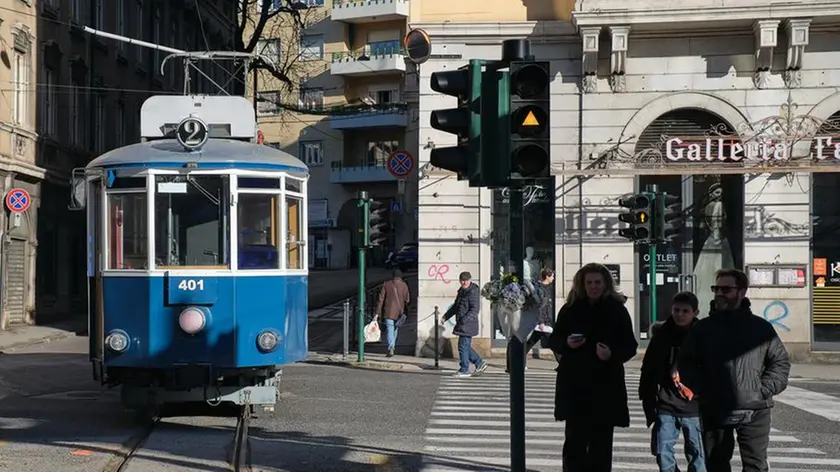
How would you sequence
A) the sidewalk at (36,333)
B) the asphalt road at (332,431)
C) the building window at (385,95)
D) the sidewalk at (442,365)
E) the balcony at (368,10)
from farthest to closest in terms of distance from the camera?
the building window at (385,95), the balcony at (368,10), the sidewalk at (36,333), the sidewalk at (442,365), the asphalt road at (332,431)

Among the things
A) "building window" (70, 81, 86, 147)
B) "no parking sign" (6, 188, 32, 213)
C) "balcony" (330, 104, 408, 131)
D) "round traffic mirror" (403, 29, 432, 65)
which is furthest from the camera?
"balcony" (330, 104, 408, 131)

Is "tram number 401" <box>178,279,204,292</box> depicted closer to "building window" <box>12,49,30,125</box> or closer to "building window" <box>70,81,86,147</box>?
"building window" <box>12,49,30,125</box>

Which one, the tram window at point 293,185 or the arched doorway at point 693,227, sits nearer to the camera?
the tram window at point 293,185

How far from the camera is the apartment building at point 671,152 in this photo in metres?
19.8

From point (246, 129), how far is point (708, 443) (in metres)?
7.41

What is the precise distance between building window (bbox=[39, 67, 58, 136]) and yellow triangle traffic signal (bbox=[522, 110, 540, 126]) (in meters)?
24.4

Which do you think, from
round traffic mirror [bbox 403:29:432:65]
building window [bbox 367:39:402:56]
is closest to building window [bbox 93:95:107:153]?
round traffic mirror [bbox 403:29:432:65]

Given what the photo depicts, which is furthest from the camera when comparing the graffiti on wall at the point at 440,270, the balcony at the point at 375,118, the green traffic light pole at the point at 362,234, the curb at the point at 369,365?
the balcony at the point at 375,118

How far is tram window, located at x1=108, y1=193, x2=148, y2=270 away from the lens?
11.0 meters

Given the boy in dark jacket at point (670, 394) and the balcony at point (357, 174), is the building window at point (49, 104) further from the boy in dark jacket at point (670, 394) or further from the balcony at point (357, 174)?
the balcony at point (357, 174)

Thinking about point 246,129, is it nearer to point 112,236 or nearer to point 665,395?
point 112,236

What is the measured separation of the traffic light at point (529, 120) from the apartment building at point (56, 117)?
2140 cm

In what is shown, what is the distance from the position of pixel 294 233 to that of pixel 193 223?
1.16m

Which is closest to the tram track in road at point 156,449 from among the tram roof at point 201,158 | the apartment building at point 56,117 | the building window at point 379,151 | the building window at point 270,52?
the tram roof at point 201,158
